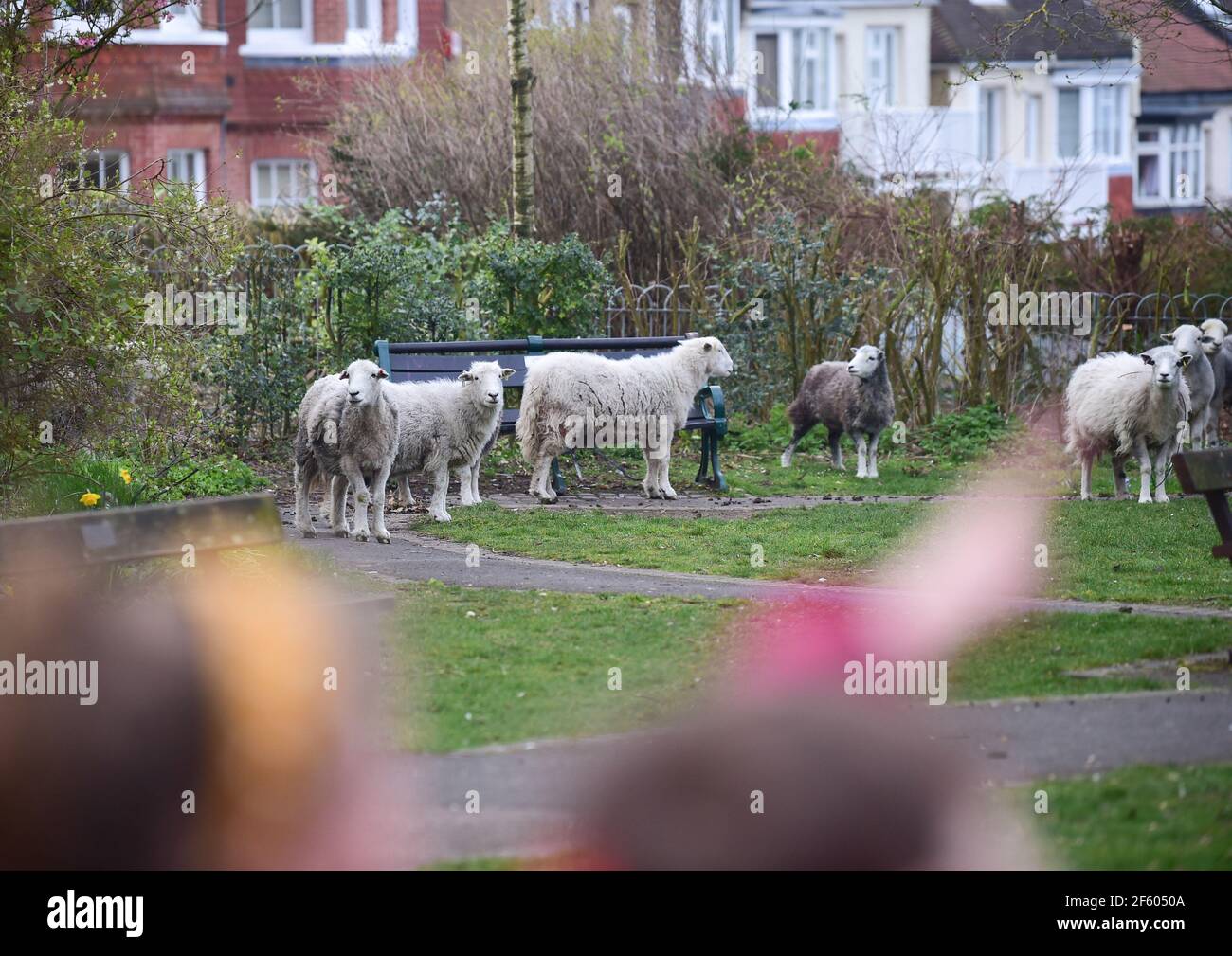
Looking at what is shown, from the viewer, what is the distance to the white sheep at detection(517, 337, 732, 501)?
43.8ft

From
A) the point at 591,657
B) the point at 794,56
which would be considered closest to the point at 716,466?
the point at 591,657

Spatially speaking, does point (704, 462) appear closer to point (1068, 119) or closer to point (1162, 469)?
point (1162, 469)

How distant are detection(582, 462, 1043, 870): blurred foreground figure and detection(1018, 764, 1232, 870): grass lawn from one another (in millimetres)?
169

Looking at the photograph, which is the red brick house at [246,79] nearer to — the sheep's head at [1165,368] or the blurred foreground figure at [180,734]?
the sheep's head at [1165,368]

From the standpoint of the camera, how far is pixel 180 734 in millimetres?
6434

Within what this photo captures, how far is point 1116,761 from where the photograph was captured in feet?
19.5

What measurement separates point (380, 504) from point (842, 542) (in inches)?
128

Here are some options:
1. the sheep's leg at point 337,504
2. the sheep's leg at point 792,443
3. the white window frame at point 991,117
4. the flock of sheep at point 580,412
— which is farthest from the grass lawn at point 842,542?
the white window frame at point 991,117

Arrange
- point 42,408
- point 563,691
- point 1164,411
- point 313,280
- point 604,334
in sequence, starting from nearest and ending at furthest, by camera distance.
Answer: point 563,691
point 42,408
point 1164,411
point 313,280
point 604,334

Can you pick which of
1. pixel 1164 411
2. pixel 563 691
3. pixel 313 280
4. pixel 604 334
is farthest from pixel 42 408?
pixel 604 334

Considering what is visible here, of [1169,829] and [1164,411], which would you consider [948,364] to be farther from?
[1169,829]

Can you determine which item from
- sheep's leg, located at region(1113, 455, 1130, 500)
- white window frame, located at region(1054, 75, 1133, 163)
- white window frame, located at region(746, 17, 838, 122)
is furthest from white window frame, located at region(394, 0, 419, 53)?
sheep's leg, located at region(1113, 455, 1130, 500)

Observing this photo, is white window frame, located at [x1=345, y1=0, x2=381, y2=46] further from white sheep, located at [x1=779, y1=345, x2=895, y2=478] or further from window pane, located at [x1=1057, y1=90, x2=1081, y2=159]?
window pane, located at [x1=1057, y1=90, x2=1081, y2=159]
